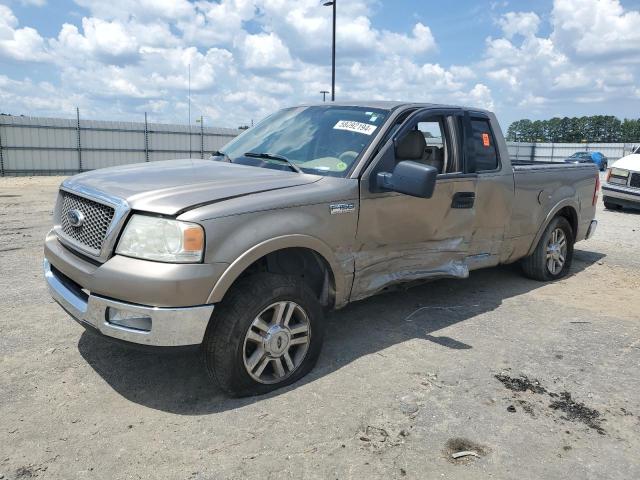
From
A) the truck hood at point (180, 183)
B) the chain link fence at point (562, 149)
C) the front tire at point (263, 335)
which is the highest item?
the chain link fence at point (562, 149)

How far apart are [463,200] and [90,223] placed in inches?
116

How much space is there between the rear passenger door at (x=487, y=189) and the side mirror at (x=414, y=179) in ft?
4.58

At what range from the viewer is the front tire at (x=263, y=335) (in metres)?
3.02

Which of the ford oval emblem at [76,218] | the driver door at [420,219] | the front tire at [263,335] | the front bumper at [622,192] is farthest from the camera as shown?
the front bumper at [622,192]

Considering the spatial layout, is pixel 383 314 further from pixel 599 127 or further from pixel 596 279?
pixel 599 127

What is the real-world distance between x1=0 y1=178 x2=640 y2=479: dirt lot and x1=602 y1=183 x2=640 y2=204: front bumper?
28.5 ft

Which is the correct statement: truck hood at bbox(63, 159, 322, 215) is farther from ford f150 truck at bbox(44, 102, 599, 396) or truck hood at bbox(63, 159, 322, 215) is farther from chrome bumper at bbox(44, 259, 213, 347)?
chrome bumper at bbox(44, 259, 213, 347)

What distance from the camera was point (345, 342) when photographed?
4.10 m

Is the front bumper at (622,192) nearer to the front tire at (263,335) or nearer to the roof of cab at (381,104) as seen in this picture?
the roof of cab at (381,104)

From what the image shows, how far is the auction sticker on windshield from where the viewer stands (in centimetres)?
393

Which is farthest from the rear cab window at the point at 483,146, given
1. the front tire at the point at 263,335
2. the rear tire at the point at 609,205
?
the rear tire at the point at 609,205

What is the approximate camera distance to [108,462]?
2.60 meters

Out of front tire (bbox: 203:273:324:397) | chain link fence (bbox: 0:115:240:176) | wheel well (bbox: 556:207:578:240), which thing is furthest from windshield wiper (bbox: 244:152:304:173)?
chain link fence (bbox: 0:115:240:176)

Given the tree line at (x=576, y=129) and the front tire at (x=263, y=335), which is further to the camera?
the tree line at (x=576, y=129)
